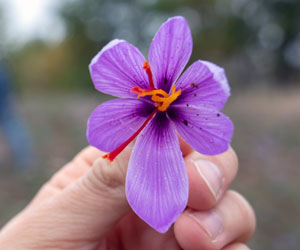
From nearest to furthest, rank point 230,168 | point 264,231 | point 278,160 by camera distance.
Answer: point 230,168 < point 264,231 < point 278,160

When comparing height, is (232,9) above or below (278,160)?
above

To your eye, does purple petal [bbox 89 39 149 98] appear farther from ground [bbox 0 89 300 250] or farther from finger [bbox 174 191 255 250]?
ground [bbox 0 89 300 250]

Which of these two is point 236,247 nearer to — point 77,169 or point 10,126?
point 77,169

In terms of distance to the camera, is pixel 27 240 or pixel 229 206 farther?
pixel 229 206

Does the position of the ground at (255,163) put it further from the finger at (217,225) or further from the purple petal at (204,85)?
the purple petal at (204,85)

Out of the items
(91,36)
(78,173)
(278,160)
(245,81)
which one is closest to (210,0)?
(245,81)

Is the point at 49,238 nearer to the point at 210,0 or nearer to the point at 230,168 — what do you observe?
the point at 230,168
